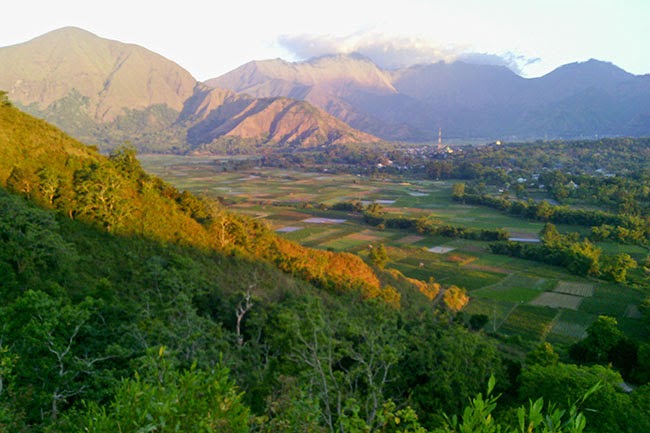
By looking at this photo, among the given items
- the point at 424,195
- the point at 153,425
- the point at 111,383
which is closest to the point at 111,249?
the point at 111,383

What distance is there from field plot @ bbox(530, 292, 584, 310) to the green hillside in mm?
13727

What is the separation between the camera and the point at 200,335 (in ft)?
61.5

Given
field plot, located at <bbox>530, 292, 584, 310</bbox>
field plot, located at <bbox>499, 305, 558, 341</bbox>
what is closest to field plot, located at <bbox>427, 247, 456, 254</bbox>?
field plot, located at <bbox>530, 292, 584, 310</bbox>

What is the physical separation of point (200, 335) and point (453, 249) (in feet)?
195

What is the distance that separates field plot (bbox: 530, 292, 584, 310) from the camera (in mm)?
49812

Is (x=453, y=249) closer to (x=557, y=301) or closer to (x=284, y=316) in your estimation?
(x=557, y=301)

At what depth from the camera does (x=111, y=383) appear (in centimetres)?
1505

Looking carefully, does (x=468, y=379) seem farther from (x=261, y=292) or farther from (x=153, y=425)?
(x=153, y=425)

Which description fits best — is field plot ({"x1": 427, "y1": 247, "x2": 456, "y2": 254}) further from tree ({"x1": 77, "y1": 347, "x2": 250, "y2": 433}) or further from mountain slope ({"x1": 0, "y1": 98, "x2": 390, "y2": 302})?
tree ({"x1": 77, "y1": 347, "x2": 250, "y2": 433})

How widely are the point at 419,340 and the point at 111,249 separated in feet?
71.9

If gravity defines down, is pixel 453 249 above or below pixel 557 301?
above

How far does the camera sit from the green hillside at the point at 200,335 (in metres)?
8.39

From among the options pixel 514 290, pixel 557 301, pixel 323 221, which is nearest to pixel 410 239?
pixel 323 221

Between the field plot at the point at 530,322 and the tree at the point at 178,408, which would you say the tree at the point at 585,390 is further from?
the field plot at the point at 530,322
